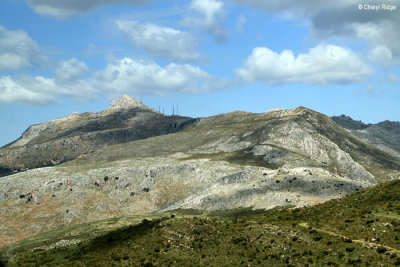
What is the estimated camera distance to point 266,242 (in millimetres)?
57062

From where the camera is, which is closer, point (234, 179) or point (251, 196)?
point (251, 196)

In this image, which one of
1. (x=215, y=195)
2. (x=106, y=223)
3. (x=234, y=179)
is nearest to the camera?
(x=106, y=223)

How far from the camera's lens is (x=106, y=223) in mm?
147875

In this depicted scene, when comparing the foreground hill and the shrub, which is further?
the foreground hill

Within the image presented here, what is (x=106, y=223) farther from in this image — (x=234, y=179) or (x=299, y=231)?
(x=299, y=231)

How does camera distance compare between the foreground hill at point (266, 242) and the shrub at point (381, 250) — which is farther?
the foreground hill at point (266, 242)

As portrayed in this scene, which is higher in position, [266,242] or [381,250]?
[381,250]

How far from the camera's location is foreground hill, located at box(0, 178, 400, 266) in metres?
50.3

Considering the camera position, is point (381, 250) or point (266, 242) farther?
point (266, 242)

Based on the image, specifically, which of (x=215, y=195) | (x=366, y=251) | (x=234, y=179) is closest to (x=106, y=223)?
(x=215, y=195)

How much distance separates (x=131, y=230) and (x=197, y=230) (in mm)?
13640

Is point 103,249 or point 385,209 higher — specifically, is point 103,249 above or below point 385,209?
below

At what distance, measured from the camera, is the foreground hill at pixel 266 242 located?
50.3 meters

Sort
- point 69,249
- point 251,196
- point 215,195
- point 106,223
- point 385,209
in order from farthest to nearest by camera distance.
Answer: point 215,195, point 251,196, point 106,223, point 69,249, point 385,209
